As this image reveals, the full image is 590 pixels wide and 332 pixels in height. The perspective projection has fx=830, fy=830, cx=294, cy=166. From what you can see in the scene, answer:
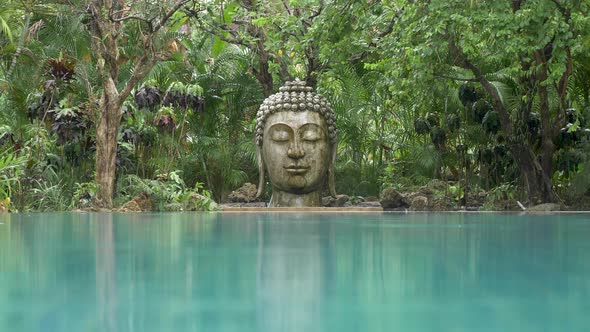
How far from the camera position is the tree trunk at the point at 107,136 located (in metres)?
10.9

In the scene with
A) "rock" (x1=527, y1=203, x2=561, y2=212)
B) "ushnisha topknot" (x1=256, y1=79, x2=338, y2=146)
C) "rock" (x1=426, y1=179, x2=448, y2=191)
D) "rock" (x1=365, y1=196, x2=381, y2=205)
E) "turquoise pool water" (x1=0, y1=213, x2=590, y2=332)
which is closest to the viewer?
"turquoise pool water" (x1=0, y1=213, x2=590, y2=332)

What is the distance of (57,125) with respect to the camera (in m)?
10.9

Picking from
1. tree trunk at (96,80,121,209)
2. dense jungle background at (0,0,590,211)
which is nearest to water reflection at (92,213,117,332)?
dense jungle background at (0,0,590,211)

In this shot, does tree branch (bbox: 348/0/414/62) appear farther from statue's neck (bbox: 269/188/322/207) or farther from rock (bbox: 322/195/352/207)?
statue's neck (bbox: 269/188/322/207)

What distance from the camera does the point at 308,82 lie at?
42.0 feet

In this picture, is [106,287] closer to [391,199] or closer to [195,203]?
[391,199]

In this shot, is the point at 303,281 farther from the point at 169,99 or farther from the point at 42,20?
the point at 42,20

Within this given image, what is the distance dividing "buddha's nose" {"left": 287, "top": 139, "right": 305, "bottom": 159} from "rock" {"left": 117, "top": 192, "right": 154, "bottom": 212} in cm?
194

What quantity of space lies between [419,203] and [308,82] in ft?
10.9

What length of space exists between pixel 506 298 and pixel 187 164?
12381 mm

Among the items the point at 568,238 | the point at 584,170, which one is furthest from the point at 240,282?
the point at 584,170

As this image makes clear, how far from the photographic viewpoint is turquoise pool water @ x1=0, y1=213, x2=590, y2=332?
1324mm

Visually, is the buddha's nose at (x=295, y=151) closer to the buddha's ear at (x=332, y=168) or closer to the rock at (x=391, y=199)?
Result: the buddha's ear at (x=332, y=168)

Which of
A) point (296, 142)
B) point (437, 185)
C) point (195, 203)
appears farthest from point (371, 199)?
point (195, 203)
